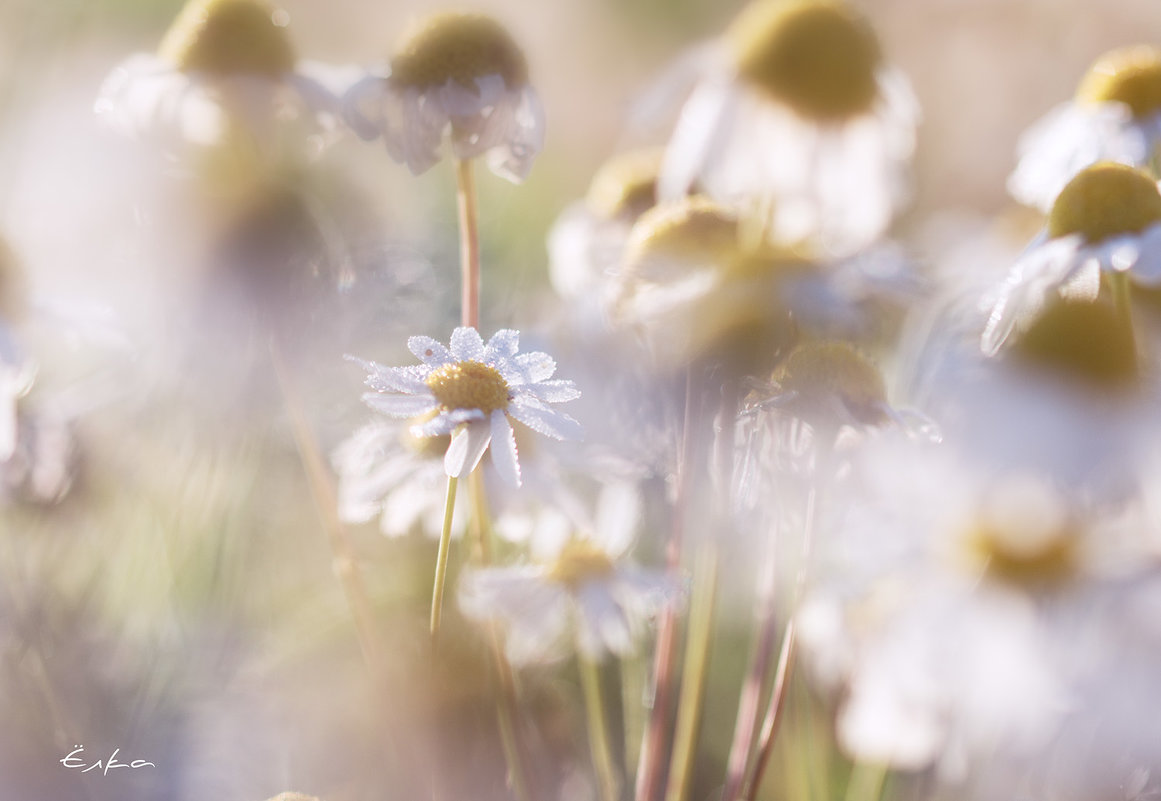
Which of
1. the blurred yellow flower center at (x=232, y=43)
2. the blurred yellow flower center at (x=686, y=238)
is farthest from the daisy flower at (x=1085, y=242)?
the blurred yellow flower center at (x=232, y=43)

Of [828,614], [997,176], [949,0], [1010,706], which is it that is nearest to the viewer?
[1010,706]

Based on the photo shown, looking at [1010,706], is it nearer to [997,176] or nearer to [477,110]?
[477,110]

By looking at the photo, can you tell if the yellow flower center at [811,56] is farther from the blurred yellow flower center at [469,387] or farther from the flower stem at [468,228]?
the blurred yellow flower center at [469,387]

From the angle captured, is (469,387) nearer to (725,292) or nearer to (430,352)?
(430,352)

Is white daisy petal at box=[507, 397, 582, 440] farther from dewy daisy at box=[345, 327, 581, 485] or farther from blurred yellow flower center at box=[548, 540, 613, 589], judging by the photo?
blurred yellow flower center at box=[548, 540, 613, 589]

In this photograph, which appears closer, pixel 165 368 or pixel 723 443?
pixel 723 443

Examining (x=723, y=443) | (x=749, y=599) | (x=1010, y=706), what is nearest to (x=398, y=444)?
(x=723, y=443)

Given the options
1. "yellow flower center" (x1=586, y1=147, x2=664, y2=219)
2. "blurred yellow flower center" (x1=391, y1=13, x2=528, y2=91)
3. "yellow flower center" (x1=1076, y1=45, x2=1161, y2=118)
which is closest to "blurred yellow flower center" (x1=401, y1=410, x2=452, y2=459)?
"blurred yellow flower center" (x1=391, y1=13, x2=528, y2=91)
